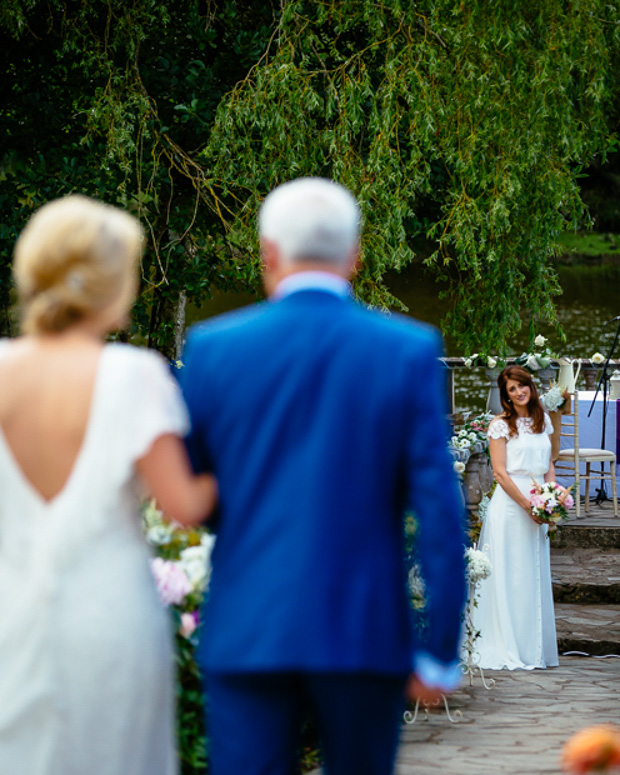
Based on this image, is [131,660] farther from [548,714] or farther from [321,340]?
[548,714]

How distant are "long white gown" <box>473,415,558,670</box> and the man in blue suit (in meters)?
6.00

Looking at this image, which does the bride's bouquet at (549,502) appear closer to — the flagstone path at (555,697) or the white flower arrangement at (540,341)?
the flagstone path at (555,697)

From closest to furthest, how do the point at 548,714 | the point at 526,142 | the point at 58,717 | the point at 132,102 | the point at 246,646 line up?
the point at 246,646 < the point at 58,717 < the point at 548,714 < the point at 526,142 < the point at 132,102

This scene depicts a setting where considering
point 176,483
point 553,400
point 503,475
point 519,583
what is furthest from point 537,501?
point 176,483

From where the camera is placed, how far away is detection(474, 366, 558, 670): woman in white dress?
25.7 ft

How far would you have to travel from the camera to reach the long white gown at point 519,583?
26.0ft

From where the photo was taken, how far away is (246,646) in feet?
6.31

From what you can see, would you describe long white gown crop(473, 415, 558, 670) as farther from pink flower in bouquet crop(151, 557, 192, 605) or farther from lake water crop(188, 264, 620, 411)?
lake water crop(188, 264, 620, 411)

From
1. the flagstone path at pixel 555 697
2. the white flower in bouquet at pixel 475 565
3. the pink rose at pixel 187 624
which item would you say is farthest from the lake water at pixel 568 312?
the pink rose at pixel 187 624

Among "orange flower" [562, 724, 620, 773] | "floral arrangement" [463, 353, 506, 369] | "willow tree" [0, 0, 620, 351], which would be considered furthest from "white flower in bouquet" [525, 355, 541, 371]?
"orange flower" [562, 724, 620, 773]

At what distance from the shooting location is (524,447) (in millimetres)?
7844

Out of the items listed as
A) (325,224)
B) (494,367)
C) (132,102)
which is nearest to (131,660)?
(325,224)

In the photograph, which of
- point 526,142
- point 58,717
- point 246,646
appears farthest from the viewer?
point 526,142

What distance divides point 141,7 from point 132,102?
0.92 metres
